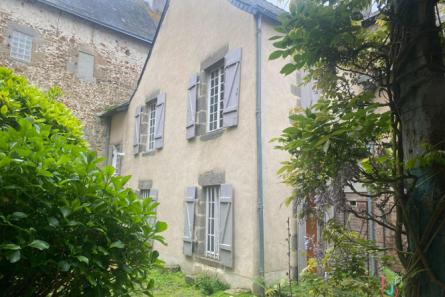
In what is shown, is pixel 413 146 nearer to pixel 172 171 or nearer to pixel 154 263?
pixel 154 263

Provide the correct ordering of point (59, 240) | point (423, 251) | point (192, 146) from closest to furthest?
point (423, 251) → point (59, 240) → point (192, 146)

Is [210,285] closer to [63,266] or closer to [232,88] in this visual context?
[232,88]

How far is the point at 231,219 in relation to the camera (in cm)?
658

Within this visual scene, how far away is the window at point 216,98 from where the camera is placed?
7.85 meters

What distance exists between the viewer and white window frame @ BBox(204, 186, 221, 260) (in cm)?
726

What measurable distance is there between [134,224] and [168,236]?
7.07 metres

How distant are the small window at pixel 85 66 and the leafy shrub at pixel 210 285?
10.6m

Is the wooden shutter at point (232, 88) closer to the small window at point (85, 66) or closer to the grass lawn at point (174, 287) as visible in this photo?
the grass lawn at point (174, 287)

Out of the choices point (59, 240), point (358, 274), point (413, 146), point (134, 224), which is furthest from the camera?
point (358, 274)

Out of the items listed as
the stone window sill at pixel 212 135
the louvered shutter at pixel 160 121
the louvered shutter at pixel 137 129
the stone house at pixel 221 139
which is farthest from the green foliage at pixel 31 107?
the louvered shutter at pixel 137 129

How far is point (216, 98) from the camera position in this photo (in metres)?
8.13

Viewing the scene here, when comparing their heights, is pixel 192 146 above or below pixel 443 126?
above

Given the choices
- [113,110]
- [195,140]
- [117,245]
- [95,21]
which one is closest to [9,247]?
[117,245]

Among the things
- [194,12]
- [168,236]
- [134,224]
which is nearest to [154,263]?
[134,224]
